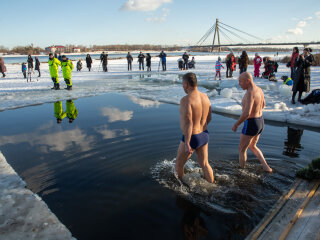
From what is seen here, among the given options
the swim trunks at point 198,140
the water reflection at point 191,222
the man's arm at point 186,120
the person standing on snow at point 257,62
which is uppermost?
the person standing on snow at point 257,62

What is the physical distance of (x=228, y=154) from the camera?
497cm

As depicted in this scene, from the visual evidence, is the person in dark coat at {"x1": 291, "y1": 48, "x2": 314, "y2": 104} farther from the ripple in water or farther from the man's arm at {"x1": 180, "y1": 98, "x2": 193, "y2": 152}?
the man's arm at {"x1": 180, "y1": 98, "x2": 193, "y2": 152}

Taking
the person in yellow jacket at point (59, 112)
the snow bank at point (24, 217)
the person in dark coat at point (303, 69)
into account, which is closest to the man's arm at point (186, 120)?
the snow bank at point (24, 217)

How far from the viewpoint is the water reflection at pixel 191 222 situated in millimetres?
2830

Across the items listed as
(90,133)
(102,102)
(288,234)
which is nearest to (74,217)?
(288,234)

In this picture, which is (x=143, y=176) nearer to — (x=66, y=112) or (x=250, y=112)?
(x=250, y=112)

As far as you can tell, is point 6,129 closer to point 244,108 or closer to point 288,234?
point 244,108

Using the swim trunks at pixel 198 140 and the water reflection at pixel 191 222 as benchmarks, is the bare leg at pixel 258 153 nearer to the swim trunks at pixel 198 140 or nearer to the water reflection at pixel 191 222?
the swim trunks at pixel 198 140

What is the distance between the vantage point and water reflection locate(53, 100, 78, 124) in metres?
7.95

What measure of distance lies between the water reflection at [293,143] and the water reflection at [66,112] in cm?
590

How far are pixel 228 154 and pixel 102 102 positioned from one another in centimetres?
691

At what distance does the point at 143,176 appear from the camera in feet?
13.8

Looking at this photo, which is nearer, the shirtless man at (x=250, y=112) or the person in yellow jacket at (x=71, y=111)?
the shirtless man at (x=250, y=112)

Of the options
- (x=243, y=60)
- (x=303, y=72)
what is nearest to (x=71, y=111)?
(x=303, y=72)
